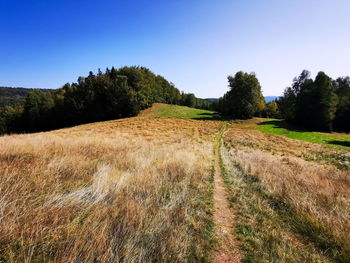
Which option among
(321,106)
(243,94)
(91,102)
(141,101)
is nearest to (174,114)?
(141,101)

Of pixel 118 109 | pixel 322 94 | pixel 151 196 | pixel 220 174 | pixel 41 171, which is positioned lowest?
pixel 220 174

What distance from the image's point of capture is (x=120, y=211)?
3.39m

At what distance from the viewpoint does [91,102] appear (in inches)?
1654

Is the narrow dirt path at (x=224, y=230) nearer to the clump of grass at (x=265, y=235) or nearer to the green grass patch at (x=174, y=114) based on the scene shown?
the clump of grass at (x=265, y=235)

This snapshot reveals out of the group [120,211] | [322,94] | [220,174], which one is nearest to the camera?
[120,211]

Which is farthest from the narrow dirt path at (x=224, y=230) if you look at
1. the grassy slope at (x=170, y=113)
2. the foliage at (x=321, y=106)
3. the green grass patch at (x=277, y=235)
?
the foliage at (x=321, y=106)

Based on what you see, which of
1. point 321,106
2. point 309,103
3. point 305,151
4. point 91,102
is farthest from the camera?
point 91,102

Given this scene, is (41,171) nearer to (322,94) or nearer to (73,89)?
(322,94)

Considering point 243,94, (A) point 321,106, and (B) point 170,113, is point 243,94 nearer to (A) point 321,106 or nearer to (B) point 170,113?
(A) point 321,106

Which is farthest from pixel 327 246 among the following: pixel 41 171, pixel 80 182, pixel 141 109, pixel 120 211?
pixel 141 109

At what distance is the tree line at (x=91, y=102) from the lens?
126 feet

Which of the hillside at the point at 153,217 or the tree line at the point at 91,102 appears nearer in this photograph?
the hillside at the point at 153,217

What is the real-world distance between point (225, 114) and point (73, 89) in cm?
4627

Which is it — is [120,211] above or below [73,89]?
below
